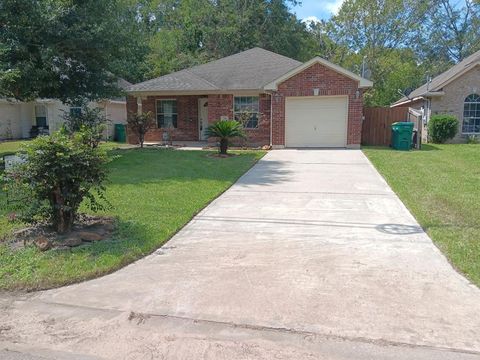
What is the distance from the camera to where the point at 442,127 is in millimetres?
19125

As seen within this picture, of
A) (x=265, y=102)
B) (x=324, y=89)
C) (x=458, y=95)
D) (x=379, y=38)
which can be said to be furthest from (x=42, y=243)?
(x=379, y=38)

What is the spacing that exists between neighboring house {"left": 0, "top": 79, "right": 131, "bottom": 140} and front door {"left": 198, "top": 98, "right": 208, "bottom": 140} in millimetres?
7219

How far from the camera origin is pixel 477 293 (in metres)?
3.78

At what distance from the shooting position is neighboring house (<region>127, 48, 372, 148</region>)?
16609 millimetres

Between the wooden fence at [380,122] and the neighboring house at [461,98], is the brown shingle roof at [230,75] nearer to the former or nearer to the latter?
the wooden fence at [380,122]

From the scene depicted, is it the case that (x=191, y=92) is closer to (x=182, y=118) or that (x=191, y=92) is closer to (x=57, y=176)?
(x=182, y=118)

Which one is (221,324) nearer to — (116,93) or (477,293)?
(477,293)

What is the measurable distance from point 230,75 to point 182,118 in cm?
319

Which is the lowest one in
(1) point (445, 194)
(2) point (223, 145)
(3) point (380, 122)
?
(1) point (445, 194)

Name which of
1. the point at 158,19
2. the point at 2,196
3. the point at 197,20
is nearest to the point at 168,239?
the point at 2,196

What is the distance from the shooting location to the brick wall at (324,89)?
16.5 metres

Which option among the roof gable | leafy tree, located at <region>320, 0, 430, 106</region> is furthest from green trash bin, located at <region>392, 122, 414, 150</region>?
leafy tree, located at <region>320, 0, 430, 106</region>

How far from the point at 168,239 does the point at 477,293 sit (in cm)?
374

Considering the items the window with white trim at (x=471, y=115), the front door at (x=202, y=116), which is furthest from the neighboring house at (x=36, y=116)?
the window with white trim at (x=471, y=115)
